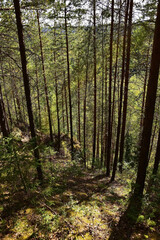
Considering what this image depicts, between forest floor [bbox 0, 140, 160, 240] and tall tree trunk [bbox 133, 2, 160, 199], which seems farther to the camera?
tall tree trunk [bbox 133, 2, 160, 199]

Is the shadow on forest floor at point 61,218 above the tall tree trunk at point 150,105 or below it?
below

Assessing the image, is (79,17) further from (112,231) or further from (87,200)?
(112,231)

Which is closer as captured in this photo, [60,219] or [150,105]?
[60,219]

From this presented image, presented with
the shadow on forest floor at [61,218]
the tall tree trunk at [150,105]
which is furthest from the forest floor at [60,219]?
the tall tree trunk at [150,105]

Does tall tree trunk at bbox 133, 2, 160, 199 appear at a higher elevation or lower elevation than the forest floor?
higher

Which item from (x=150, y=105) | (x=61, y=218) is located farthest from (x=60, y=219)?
(x=150, y=105)

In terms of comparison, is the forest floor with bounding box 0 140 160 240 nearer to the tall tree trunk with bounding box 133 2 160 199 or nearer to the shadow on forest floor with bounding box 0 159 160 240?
→ the shadow on forest floor with bounding box 0 159 160 240

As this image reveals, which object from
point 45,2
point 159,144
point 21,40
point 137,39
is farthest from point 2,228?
point 137,39

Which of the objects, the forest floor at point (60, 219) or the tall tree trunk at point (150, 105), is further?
the tall tree trunk at point (150, 105)

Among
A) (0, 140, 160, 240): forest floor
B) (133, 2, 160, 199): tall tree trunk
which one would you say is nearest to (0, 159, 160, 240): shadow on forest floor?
(0, 140, 160, 240): forest floor

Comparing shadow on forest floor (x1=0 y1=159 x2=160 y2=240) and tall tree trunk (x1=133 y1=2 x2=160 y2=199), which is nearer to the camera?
shadow on forest floor (x1=0 y1=159 x2=160 y2=240)

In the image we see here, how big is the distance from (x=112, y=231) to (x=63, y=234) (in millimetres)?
1931

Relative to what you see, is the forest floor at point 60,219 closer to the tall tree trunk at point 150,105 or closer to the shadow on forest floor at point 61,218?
the shadow on forest floor at point 61,218

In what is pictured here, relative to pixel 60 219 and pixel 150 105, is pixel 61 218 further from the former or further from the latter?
pixel 150 105
